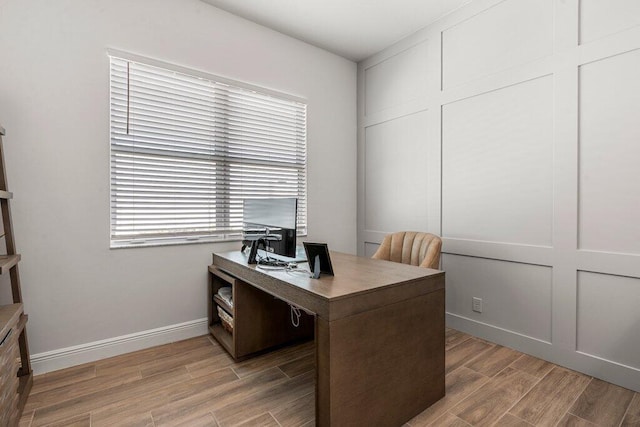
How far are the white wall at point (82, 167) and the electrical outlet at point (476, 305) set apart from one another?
222cm

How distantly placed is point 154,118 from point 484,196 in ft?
8.92

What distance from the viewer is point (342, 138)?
11.9ft

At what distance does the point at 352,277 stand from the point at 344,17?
2409mm

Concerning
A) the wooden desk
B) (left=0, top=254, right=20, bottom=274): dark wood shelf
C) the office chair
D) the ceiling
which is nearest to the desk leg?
the wooden desk

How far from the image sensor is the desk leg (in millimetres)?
1351

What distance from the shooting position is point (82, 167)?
219cm

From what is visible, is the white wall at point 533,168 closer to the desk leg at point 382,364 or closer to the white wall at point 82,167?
the desk leg at point 382,364

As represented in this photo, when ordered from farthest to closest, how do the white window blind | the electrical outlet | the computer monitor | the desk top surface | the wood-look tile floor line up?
the electrical outlet → the white window blind → the computer monitor → the wood-look tile floor → the desk top surface

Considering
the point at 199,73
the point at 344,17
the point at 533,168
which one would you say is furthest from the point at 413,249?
the point at 199,73

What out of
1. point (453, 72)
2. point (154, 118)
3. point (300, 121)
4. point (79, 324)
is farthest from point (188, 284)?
point (453, 72)

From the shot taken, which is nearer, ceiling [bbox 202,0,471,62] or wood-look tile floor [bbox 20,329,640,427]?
wood-look tile floor [bbox 20,329,640,427]

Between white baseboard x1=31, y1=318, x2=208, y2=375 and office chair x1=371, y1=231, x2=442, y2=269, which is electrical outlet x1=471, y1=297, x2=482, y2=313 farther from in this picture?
white baseboard x1=31, y1=318, x2=208, y2=375

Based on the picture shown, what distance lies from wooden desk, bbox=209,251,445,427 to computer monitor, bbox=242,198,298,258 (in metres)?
0.25

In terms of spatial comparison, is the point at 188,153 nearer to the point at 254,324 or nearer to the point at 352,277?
the point at 254,324
